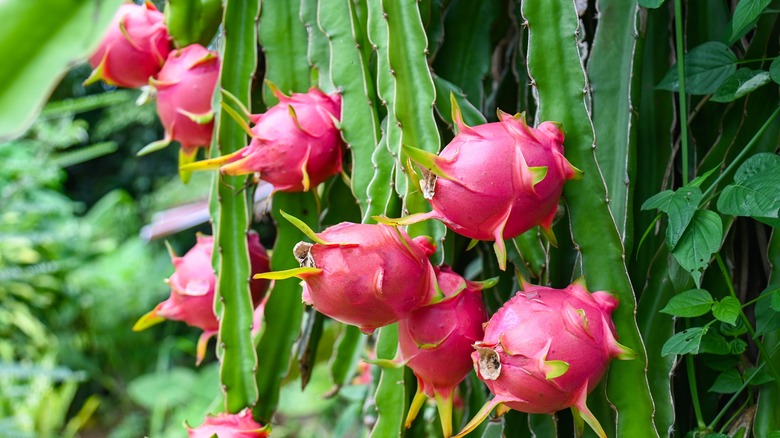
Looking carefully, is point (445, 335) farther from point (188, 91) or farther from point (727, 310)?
point (188, 91)

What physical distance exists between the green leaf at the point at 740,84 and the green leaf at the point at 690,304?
15cm

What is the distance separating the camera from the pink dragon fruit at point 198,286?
2.31 feet

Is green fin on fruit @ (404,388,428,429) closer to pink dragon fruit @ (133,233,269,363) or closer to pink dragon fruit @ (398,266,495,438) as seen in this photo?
pink dragon fruit @ (398,266,495,438)

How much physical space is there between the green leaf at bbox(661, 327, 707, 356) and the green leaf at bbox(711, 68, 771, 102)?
0.18 metres

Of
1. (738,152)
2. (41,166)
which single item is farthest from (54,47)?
(41,166)

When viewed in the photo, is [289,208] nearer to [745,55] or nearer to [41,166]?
[745,55]

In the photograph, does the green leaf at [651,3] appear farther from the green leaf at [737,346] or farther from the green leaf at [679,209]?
the green leaf at [737,346]

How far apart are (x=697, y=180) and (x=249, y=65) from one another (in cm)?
42

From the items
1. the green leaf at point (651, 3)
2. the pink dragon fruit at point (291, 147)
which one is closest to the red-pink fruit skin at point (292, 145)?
the pink dragon fruit at point (291, 147)

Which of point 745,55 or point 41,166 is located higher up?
point 745,55

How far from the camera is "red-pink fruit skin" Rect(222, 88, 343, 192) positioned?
61 centimetres

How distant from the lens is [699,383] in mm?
591

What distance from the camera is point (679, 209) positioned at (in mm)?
504

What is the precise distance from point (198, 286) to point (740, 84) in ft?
1.63
